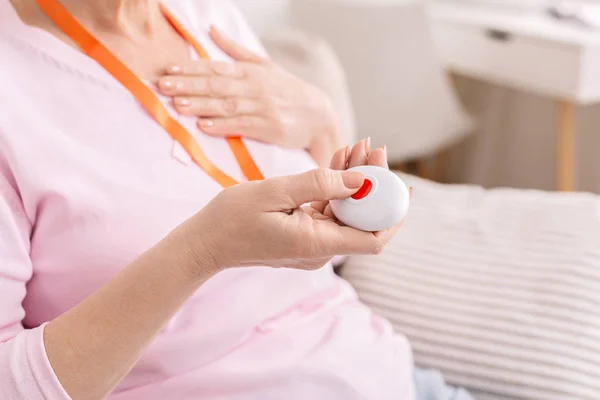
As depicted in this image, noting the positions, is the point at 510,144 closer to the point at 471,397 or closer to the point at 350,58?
the point at 350,58

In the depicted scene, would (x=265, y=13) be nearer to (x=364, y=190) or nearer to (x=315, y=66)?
(x=315, y=66)

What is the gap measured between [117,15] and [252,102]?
0.19 metres

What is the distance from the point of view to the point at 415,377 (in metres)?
0.92

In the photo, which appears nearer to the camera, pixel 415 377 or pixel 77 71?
pixel 77 71

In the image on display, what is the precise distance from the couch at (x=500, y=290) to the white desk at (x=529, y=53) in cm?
69

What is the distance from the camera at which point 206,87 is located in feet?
2.80

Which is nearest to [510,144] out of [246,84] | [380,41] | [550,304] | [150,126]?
[380,41]

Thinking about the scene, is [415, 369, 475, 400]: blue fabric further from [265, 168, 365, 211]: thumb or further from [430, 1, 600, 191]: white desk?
[430, 1, 600, 191]: white desk

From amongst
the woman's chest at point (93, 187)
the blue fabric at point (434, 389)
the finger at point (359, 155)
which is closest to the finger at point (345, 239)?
the finger at point (359, 155)

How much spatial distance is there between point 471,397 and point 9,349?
0.57 metres

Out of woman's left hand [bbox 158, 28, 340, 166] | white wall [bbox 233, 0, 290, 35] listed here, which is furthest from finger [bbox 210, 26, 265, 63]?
white wall [bbox 233, 0, 290, 35]

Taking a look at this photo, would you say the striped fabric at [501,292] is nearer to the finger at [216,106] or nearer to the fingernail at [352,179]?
the finger at [216,106]

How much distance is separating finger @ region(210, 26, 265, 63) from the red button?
1.30ft

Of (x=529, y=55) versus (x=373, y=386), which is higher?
(x=373, y=386)
